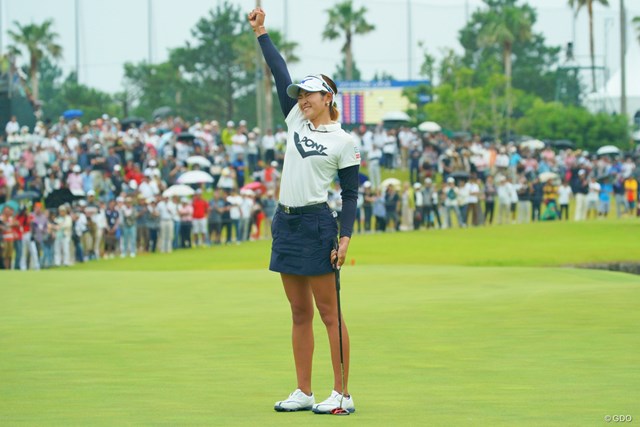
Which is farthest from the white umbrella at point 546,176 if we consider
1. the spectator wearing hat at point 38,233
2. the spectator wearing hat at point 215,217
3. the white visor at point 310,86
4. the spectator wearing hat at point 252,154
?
the white visor at point 310,86

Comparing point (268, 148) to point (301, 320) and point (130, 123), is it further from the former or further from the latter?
point (301, 320)

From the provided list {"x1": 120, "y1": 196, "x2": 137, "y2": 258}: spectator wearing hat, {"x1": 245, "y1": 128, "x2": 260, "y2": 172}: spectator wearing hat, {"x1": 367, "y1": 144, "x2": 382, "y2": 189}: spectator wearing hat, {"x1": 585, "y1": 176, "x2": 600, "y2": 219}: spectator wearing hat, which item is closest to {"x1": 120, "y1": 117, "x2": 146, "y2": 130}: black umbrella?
{"x1": 245, "y1": 128, "x2": 260, "y2": 172}: spectator wearing hat

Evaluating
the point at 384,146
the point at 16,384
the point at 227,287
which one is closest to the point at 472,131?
the point at 384,146

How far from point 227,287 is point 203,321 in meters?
4.07

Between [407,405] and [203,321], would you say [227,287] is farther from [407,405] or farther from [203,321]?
[407,405]

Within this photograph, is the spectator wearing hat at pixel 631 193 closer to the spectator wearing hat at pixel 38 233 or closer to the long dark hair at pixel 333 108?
the spectator wearing hat at pixel 38 233

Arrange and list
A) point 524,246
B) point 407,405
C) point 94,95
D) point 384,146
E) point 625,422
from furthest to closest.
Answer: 1. point 94,95
2. point 384,146
3. point 524,246
4. point 407,405
5. point 625,422

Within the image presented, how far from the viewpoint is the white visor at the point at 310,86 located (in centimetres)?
752

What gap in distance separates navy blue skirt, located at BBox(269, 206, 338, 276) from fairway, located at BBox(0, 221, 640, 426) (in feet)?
2.87

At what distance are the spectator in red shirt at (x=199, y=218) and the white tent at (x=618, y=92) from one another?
43977 mm

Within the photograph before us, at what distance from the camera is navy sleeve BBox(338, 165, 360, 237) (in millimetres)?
7652

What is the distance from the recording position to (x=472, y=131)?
67.2 metres

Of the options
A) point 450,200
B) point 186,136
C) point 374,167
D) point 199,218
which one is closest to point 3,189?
point 199,218

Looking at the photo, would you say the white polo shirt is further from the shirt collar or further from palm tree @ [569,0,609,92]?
palm tree @ [569,0,609,92]
